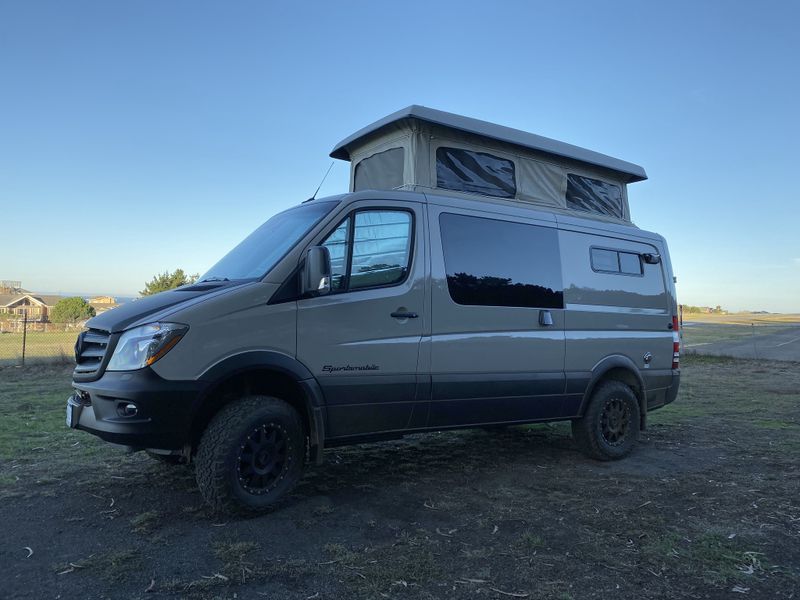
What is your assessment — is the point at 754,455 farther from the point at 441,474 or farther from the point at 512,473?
the point at 441,474

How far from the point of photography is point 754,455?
6074mm

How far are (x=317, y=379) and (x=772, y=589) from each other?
298 centimetres

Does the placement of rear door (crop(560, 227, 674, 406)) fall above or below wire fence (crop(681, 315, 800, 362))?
above

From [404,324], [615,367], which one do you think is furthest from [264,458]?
[615,367]

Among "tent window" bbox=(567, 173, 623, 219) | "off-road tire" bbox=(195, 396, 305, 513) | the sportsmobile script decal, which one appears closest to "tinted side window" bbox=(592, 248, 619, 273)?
"tent window" bbox=(567, 173, 623, 219)

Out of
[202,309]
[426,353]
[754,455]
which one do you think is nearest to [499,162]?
[426,353]

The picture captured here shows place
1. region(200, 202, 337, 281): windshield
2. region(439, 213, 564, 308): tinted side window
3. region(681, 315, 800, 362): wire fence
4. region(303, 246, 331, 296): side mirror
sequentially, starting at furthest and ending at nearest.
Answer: region(681, 315, 800, 362): wire fence < region(439, 213, 564, 308): tinted side window < region(200, 202, 337, 281): windshield < region(303, 246, 331, 296): side mirror

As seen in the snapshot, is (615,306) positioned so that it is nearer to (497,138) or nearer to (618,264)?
(618,264)

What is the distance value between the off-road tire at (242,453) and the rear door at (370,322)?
0.33 metres

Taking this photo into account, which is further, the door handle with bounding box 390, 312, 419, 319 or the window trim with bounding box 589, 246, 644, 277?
the window trim with bounding box 589, 246, 644, 277

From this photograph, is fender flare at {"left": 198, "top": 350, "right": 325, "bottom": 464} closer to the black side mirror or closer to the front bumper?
the front bumper

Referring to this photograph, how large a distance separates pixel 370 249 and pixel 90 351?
2.14 meters

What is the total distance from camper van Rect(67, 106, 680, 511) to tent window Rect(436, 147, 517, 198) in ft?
0.05

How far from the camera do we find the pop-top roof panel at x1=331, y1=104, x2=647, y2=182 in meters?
5.26
